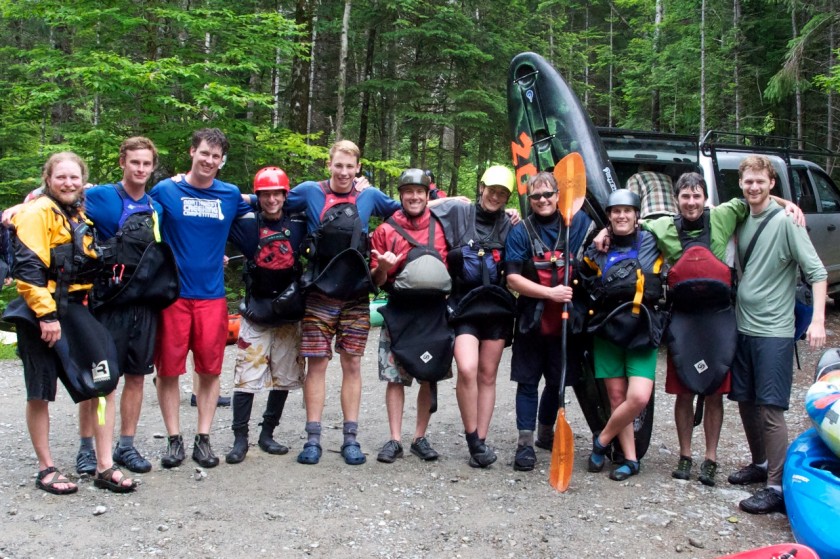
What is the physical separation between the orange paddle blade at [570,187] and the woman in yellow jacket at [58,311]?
289cm

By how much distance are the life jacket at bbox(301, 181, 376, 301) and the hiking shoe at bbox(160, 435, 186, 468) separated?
1318 mm

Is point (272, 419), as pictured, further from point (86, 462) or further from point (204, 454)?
point (86, 462)

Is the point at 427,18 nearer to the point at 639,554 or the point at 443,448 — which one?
the point at 443,448

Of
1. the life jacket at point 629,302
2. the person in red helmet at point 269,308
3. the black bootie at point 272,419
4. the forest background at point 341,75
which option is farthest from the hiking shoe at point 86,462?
the forest background at point 341,75

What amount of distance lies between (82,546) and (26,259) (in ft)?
4.96

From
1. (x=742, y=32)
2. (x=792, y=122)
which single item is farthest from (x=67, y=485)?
(x=742, y=32)

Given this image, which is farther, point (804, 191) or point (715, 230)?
point (804, 191)

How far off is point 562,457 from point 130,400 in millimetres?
2696

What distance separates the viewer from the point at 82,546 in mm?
3506

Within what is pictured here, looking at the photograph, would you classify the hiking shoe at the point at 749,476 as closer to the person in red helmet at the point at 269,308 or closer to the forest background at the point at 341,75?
the person in red helmet at the point at 269,308

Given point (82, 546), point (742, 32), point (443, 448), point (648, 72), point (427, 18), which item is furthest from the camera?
point (648, 72)

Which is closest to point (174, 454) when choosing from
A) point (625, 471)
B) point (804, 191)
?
point (625, 471)

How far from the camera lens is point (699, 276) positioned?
4375mm

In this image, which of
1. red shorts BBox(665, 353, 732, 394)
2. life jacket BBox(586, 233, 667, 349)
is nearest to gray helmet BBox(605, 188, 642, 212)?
life jacket BBox(586, 233, 667, 349)
